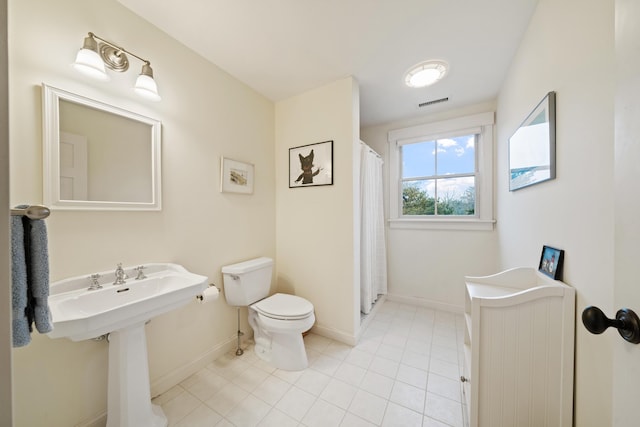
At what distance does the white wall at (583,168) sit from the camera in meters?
0.72

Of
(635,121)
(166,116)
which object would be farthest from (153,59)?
(635,121)

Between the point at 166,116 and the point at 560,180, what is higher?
the point at 166,116

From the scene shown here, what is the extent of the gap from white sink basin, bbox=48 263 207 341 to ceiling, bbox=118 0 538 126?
61.4 inches

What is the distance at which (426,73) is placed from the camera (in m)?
1.83

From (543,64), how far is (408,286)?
91.3 inches

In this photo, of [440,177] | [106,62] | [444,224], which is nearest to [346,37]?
[106,62]

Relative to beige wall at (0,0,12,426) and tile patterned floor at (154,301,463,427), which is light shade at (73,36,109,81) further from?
tile patterned floor at (154,301,463,427)

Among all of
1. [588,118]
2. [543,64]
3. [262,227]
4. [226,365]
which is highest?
[543,64]

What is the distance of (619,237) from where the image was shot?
49 centimetres

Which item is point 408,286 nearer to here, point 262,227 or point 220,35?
point 262,227

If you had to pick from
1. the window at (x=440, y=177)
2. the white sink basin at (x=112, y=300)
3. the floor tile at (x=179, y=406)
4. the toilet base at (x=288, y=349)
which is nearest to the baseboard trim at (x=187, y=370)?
the floor tile at (x=179, y=406)

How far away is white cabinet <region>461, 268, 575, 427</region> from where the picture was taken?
35.4 inches

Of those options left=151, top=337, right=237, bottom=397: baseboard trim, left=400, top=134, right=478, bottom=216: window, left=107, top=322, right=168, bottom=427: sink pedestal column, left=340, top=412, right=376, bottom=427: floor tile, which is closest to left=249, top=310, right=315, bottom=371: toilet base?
left=151, top=337, right=237, bottom=397: baseboard trim

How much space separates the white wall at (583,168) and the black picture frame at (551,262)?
0.03 metres
